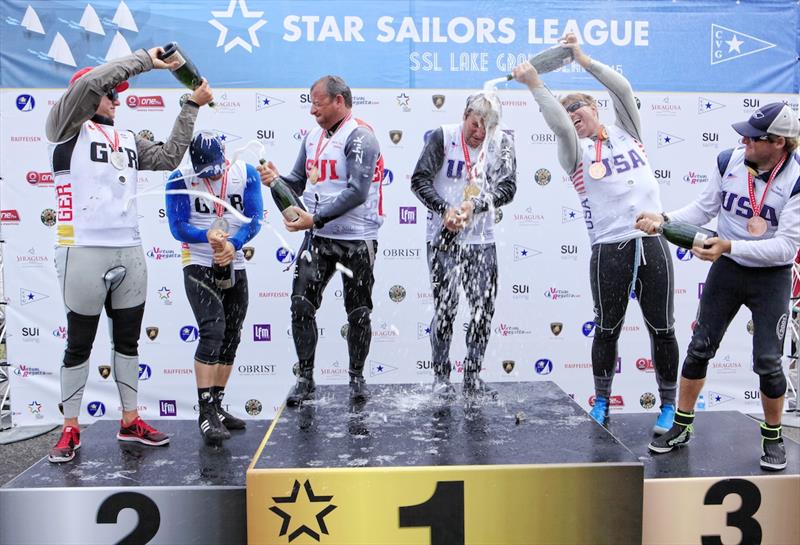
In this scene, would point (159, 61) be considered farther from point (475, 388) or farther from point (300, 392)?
point (475, 388)

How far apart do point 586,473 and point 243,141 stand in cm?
350

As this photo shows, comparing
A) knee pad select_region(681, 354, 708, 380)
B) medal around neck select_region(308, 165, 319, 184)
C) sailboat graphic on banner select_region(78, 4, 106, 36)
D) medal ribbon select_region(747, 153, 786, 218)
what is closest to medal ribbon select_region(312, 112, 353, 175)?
medal around neck select_region(308, 165, 319, 184)

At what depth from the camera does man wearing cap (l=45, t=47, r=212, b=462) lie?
273cm

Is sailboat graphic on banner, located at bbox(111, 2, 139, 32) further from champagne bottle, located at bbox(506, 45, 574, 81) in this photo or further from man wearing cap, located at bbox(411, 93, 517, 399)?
champagne bottle, located at bbox(506, 45, 574, 81)

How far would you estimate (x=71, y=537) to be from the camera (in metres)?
2.43

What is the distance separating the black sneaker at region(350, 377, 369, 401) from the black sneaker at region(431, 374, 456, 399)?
0.36m

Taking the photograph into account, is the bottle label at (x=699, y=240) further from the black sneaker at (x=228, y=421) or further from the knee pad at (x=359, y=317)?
the black sneaker at (x=228, y=421)

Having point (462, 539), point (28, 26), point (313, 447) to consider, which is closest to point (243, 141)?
point (28, 26)

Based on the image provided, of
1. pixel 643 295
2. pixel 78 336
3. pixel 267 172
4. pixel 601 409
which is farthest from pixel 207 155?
pixel 601 409

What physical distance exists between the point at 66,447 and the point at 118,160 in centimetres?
124

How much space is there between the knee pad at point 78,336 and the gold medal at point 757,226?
2776mm

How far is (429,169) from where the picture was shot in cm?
334

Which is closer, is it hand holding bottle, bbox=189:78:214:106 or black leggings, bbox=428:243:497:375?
hand holding bottle, bbox=189:78:214:106

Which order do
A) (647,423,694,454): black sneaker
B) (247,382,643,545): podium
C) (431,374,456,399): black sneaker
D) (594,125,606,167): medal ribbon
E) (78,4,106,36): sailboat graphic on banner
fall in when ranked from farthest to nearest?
(78,4,106,36): sailboat graphic on banner → (431,374,456,399): black sneaker → (594,125,606,167): medal ribbon → (647,423,694,454): black sneaker → (247,382,643,545): podium
